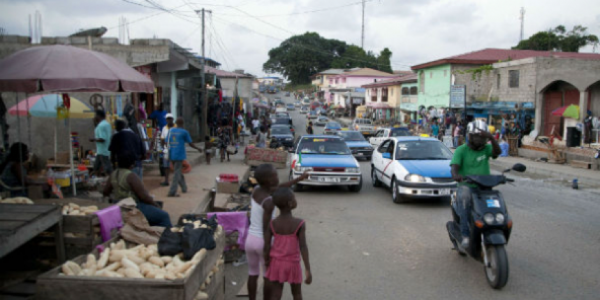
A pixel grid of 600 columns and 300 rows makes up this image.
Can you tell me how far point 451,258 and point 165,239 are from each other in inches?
163

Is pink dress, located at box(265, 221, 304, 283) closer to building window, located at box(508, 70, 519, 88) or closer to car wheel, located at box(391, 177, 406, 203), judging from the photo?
car wheel, located at box(391, 177, 406, 203)

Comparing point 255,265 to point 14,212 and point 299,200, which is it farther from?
point 299,200

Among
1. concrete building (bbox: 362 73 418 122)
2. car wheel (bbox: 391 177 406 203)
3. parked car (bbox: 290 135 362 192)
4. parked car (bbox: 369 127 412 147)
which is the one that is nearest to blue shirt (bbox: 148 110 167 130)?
parked car (bbox: 290 135 362 192)

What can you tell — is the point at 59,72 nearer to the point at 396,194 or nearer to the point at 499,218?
the point at 499,218

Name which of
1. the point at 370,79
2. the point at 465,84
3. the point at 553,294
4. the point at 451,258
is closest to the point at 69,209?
the point at 451,258

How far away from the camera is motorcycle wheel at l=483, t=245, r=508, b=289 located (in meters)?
5.23

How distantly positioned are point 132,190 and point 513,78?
86.7 ft

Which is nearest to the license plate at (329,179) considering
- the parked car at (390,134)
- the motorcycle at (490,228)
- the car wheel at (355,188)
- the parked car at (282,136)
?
the car wheel at (355,188)

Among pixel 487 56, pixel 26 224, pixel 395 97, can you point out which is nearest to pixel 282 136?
pixel 487 56

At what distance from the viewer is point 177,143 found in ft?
32.9

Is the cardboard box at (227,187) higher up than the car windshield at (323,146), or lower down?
lower down

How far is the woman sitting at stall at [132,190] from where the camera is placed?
579cm

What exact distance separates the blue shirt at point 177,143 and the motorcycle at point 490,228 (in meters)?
6.21

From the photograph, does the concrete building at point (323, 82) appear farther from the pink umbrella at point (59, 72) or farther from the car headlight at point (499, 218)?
the car headlight at point (499, 218)
